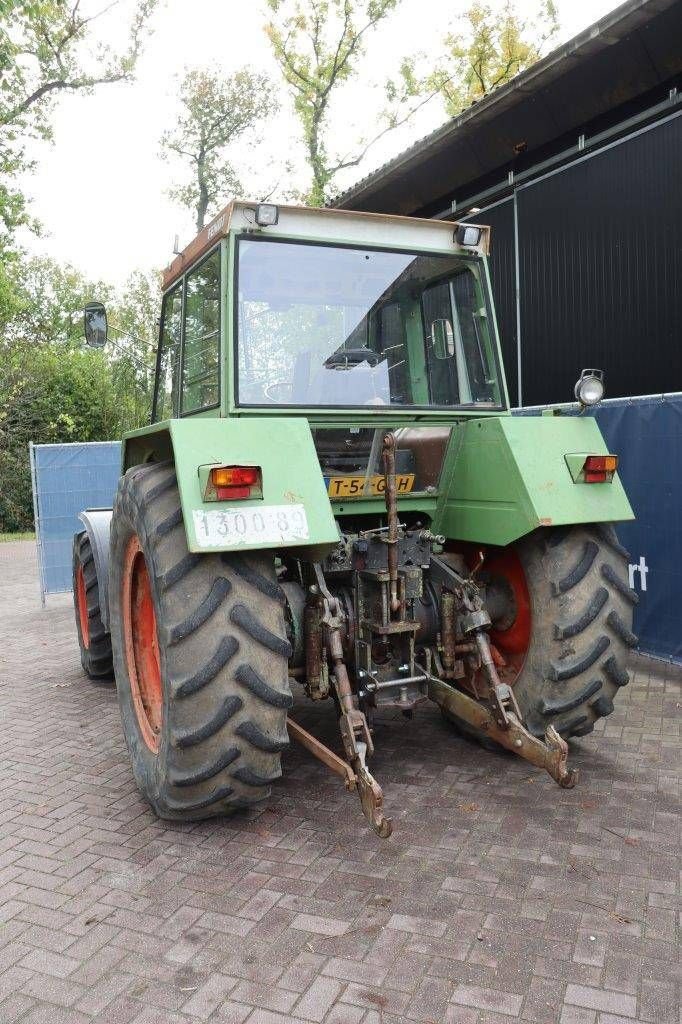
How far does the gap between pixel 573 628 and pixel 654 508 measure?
2763 mm

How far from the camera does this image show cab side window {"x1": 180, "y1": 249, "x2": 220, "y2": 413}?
393cm

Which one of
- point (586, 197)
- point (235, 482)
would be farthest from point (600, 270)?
point (235, 482)

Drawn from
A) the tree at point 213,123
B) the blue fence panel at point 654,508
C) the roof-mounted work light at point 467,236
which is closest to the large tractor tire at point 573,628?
the roof-mounted work light at point 467,236

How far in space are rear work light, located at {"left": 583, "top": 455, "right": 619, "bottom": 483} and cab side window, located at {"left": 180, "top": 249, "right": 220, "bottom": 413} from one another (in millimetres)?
1770

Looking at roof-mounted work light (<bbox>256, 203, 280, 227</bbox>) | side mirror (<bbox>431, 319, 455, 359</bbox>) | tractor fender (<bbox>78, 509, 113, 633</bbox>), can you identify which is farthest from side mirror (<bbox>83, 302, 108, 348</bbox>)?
side mirror (<bbox>431, 319, 455, 359</bbox>)

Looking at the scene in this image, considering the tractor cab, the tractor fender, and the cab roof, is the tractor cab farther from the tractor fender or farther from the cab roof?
the tractor fender

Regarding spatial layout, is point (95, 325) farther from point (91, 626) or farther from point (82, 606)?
point (82, 606)

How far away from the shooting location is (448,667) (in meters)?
3.98

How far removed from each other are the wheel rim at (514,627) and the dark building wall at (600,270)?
4419mm

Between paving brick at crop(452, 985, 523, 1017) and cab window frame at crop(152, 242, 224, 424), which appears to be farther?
cab window frame at crop(152, 242, 224, 424)

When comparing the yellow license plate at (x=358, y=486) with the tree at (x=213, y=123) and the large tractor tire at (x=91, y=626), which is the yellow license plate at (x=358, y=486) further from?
the tree at (x=213, y=123)

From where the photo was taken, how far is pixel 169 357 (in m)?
4.85

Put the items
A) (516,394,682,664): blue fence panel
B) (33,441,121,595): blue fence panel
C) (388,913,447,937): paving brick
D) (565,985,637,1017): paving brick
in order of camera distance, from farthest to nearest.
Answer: (33,441,121,595): blue fence panel → (516,394,682,664): blue fence panel → (388,913,447,937): paving brick → (565,985,637,1017): paving brick

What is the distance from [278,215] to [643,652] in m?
4.36
